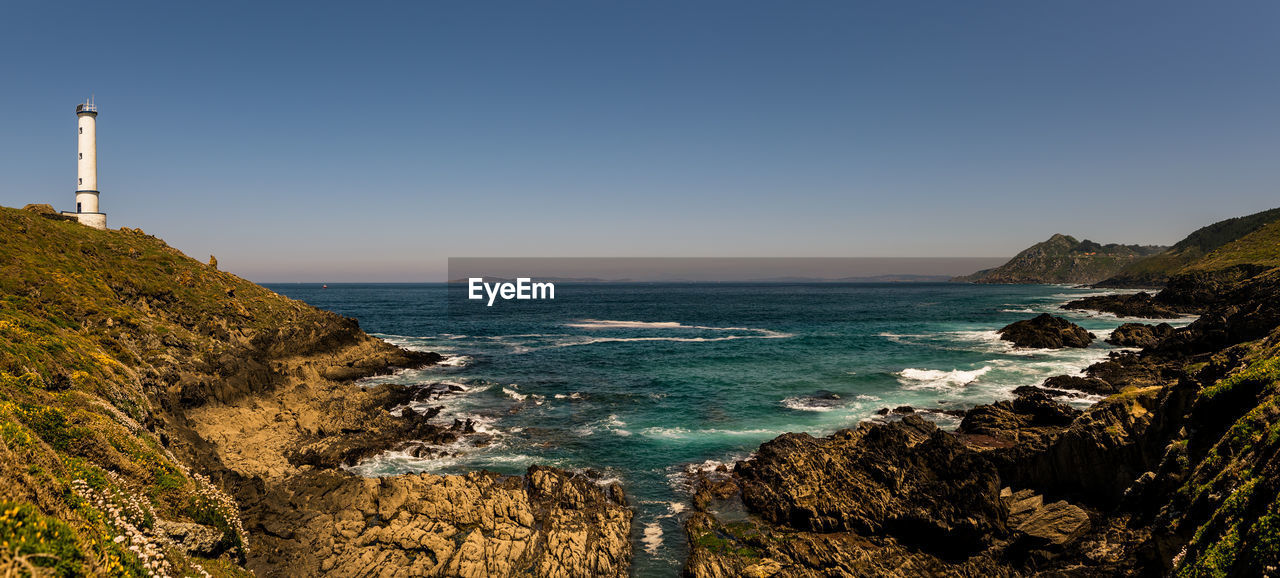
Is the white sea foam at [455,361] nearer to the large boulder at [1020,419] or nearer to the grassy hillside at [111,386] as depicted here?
the grassy hillside at [111,386]

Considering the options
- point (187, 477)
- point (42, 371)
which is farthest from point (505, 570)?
point (42, 371)

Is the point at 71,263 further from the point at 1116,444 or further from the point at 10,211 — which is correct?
the point at 1116,444

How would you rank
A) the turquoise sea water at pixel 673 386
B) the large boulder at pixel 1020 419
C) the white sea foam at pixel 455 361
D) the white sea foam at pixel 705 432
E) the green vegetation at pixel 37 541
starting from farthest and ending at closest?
the white sea foam at pixel 455 361, the white sea foam at pixel 705 432, the large boulder at pixel 1020 419, the turquoise sea water at pixel 673 386, the green vegetation at pixel 37 541

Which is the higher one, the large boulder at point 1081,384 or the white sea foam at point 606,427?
the large boulder at point 1081,384

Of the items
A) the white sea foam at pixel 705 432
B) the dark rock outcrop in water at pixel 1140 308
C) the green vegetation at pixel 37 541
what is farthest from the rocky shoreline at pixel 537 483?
the dark rock outcrop in water at pixel 1140 308

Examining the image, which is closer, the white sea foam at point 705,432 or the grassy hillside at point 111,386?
the grassy hillside at point 111,386

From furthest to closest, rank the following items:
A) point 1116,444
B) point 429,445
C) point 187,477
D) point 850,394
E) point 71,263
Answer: point 850,394 < point 71,263 < point 429,445 < point 1116,444 < point 187,477

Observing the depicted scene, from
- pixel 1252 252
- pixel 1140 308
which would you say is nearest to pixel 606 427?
pixel 1140 308
